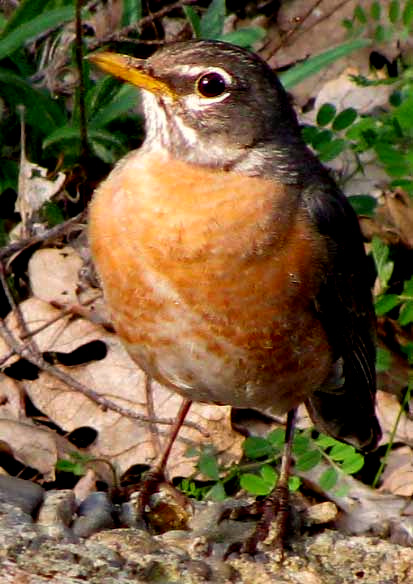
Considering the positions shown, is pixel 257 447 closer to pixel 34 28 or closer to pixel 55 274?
pixel 55 274

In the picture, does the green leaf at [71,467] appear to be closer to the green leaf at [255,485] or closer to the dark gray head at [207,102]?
the green leaf at [255,485]

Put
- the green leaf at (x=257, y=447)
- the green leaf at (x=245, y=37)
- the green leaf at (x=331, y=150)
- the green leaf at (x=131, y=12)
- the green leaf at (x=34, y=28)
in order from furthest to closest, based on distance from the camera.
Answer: the green leaf at (x=131, y=12) → the green leaf at (x=245, y=37) → the green leaf at (x=34, y=28) → the green leaf at (x=331, y=150) → the green leaf at (x=257, y=447)

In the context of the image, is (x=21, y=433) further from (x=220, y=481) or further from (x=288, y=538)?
(x=288, y=538)

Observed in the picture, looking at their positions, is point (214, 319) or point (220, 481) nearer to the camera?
point (214, 319)

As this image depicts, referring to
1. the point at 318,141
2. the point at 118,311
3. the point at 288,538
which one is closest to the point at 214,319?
the point at 118,311

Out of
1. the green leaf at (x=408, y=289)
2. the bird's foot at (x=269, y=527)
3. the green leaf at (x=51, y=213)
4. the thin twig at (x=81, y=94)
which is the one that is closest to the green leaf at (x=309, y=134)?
the green leaf at (x=408, y=289)

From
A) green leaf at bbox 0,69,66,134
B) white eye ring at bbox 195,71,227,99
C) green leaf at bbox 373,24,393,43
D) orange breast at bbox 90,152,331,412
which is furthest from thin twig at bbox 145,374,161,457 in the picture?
green leaf at bbox 373,24,393,43

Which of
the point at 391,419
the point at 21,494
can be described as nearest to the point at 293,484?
the point at 391,419
